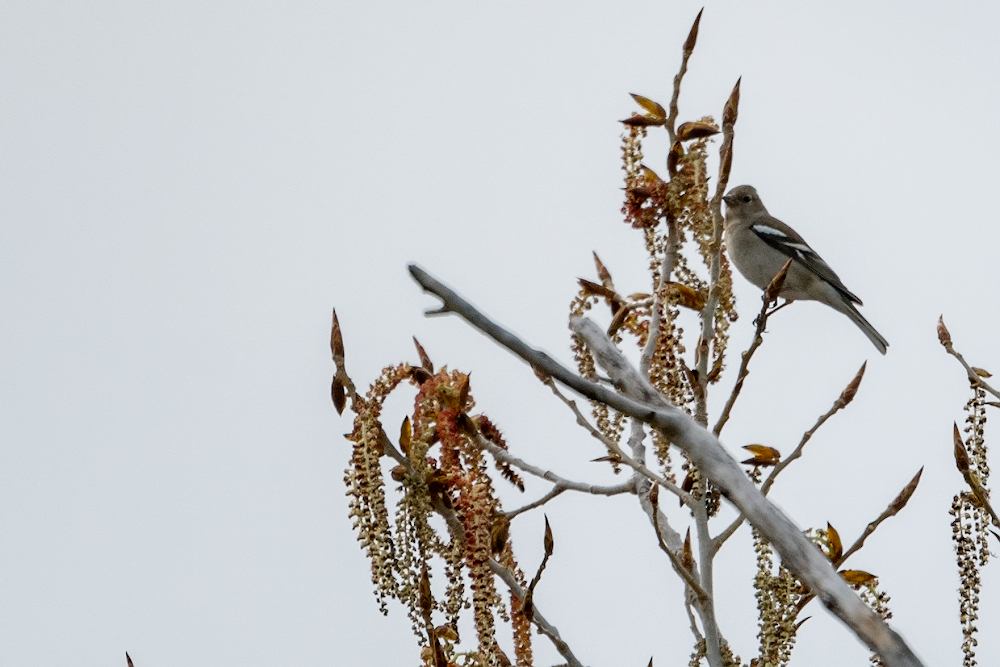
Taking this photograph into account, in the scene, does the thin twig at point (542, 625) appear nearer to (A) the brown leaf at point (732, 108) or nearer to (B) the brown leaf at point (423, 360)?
(B) the brown leaf at point (423, 360)

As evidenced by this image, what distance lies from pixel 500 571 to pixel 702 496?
0.88 meters

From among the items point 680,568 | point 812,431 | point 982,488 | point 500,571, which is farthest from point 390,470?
point 982,488

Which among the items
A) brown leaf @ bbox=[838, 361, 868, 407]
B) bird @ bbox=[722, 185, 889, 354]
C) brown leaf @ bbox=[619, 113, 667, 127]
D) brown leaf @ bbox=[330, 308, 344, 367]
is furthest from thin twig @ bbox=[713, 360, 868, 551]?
bird @ bbox=[722, 185, 889, 354]

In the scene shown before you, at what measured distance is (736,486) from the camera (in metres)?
2.61

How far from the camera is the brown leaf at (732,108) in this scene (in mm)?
4312

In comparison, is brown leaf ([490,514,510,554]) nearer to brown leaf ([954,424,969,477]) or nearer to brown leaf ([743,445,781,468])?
brown leaf ([743,445,781,468])

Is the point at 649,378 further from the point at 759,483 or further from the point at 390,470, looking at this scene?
the point at 390,470

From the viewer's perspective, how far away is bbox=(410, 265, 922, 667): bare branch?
229cm

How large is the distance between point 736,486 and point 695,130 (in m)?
2.23

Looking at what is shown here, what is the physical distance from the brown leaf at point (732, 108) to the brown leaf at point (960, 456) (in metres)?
1.31

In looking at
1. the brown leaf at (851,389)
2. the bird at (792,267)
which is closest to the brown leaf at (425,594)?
the brown leaf at (851,389)

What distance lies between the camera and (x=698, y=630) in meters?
4.20

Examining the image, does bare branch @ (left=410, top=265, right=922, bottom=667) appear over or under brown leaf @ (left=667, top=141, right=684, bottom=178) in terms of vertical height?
under

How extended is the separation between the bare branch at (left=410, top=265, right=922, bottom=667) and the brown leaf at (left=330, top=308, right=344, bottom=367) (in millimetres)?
959
